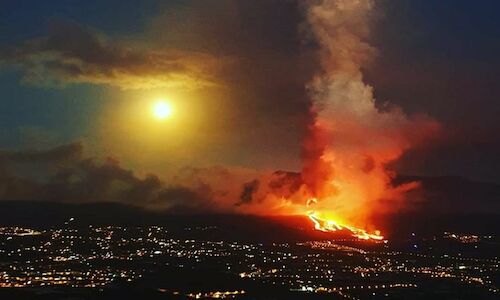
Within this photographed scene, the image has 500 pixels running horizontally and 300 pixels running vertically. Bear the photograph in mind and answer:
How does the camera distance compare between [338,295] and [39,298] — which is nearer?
[39,298]

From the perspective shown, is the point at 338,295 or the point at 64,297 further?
the point at 338,295

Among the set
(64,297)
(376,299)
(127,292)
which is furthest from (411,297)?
(64,297)

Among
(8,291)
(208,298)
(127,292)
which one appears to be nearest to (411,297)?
(208,298)

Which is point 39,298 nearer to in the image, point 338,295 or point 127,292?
point 127,292

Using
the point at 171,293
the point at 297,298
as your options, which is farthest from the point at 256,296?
the point at 171,293

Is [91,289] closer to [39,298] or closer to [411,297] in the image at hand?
[39,298]

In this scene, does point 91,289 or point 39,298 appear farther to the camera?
point 91,289

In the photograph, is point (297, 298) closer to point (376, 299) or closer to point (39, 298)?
point (376, 299)
